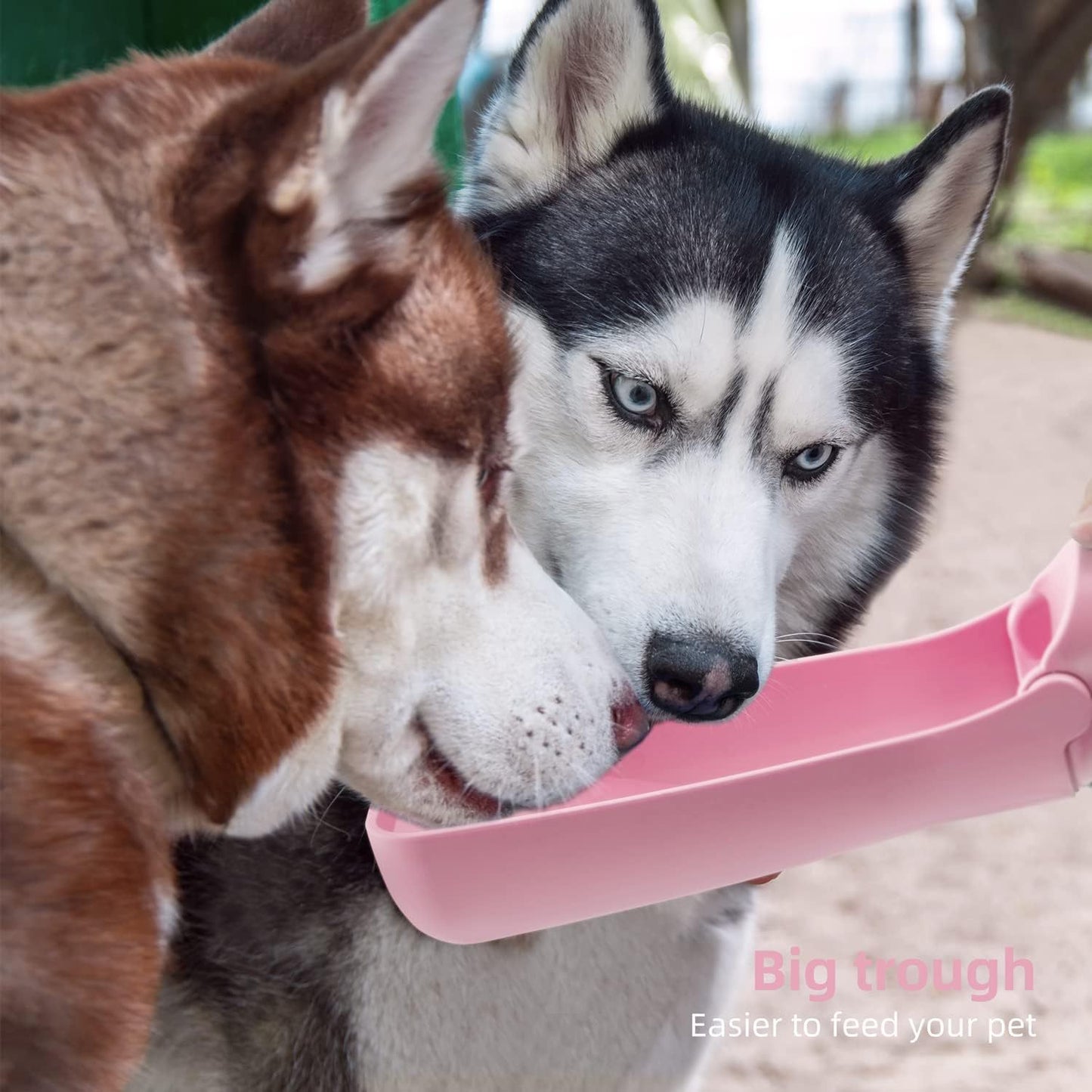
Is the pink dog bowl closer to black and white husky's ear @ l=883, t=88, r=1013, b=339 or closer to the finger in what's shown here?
the finger

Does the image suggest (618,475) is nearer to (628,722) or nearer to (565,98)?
(628,722)

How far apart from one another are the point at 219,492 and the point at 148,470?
0.04m

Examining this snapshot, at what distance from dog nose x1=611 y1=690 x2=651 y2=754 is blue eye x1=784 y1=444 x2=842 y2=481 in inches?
12.7

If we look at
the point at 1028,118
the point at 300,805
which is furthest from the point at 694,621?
the point at 1028,118

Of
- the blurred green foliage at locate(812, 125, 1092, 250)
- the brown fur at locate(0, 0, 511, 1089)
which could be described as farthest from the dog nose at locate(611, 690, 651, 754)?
the blurred green foliage at locate(812, 125, 1092, 250)

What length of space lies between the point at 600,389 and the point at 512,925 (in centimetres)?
43

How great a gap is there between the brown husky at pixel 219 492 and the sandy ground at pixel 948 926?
89cm

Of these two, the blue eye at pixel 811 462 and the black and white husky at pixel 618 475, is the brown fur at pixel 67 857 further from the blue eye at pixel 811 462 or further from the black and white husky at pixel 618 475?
the blue eye at pixel 811 462

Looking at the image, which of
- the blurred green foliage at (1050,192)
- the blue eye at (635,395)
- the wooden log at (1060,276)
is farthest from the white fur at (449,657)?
the wooden log at (1060,276)

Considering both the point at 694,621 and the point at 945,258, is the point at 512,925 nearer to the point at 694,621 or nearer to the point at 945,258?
the point at 694,621

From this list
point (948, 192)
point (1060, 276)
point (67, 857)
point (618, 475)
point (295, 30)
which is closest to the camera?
point (67, 857)

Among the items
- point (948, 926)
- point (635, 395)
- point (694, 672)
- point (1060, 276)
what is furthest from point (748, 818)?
point (1060, 276)

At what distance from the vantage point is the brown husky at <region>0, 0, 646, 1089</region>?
2.07ft

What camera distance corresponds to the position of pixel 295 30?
0.88 meters
